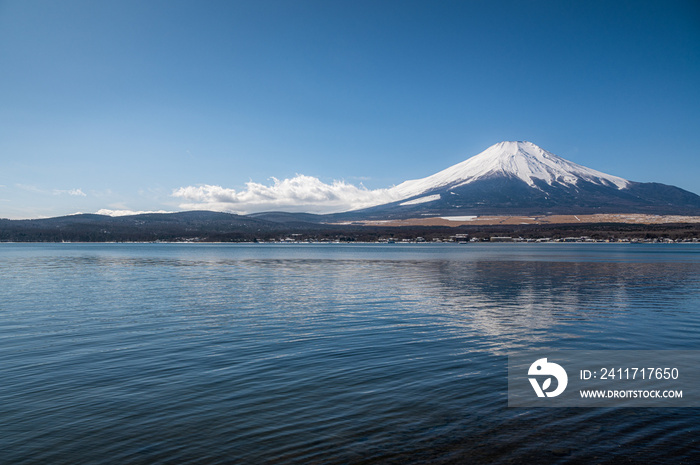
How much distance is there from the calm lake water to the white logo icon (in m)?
0.81

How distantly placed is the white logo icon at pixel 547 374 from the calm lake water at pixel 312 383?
0.81m

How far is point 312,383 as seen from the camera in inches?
456

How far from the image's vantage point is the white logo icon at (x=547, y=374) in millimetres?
11234

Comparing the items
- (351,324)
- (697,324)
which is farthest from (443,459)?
(697,324)

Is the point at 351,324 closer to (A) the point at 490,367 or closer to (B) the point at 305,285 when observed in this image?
(A) the point at 490,367

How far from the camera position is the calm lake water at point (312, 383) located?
8.09 meters

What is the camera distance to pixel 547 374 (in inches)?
488

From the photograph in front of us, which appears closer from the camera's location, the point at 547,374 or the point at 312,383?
the point at 312,383

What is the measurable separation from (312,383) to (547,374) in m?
6.16

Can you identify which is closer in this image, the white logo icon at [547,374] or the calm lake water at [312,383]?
the calm lake water at [312,383]

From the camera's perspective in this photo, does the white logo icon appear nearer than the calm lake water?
No

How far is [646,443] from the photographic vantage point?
27.1ft

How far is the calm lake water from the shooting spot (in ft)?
26.5

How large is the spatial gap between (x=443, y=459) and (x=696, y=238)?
19475 cm
